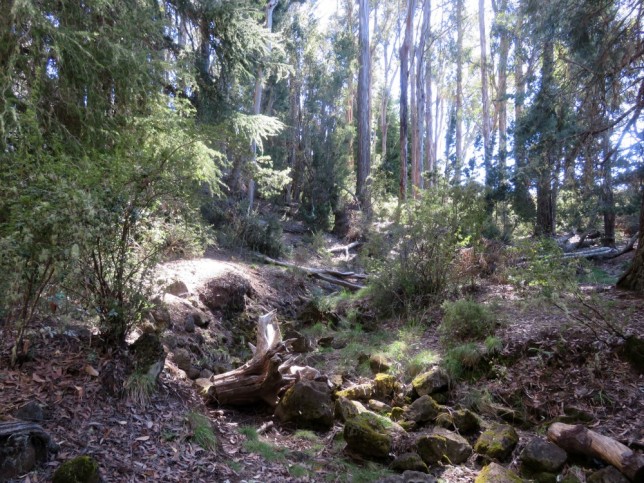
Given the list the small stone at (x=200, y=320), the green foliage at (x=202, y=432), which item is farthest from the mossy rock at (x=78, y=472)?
the small stone at (x=200, y=320)

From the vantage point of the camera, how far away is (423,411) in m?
5.05

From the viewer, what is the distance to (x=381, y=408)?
17.6ft

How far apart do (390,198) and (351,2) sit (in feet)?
58.3

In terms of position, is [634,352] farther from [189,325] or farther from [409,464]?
[189,325]

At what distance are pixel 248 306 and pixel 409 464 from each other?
204 inches

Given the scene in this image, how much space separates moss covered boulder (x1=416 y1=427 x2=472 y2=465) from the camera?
4.29 meters

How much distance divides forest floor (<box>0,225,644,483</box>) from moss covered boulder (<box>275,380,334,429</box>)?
0.14 meters

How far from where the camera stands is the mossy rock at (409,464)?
4090 millimetres

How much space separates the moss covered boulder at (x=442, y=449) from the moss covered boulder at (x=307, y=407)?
1.04 metres

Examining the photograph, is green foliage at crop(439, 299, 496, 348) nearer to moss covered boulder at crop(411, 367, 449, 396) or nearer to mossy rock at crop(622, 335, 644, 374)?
moss covered boulder at crop(411, 367, 449, 396)

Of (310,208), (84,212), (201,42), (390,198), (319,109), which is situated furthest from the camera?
(319,109)

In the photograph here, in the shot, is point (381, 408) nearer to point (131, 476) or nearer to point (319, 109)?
point (131, 476)

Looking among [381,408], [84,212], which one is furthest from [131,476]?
[381,408]

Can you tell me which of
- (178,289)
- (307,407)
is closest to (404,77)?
(178,289)
